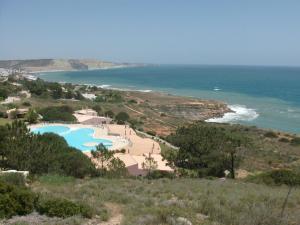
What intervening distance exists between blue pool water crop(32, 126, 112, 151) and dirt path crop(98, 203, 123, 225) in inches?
988

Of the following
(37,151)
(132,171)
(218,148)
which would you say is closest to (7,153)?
(37,151)

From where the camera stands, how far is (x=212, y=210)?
930 centimetres

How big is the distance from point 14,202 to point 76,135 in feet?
106

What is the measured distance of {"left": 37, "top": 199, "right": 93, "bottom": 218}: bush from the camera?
28.5 feet

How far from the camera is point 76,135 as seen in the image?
41.0 metres

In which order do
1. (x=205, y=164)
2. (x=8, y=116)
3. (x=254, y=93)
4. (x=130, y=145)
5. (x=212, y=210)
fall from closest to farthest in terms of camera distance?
(x=212, y=210) → (x=205, y=164) → (x=130, y=145) → (x=8, y=116) → (x=254, y=93)

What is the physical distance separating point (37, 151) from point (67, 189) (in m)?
9.11

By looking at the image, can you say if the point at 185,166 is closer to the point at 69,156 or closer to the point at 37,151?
the point at 69,156

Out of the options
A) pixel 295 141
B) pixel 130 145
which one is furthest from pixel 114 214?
pixel 295 141

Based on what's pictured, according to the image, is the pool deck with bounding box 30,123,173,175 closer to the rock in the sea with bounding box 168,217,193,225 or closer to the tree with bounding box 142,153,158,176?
the tree with bounding box 142,153,158,176

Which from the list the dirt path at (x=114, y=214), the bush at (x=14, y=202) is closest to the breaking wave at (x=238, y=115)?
the dirt path at (x=114, y=214)

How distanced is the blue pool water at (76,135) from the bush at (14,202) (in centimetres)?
2588

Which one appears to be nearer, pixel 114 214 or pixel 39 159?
pixel 114 214

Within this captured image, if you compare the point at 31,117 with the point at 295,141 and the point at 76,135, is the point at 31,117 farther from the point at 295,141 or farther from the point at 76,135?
the point at 295,141
